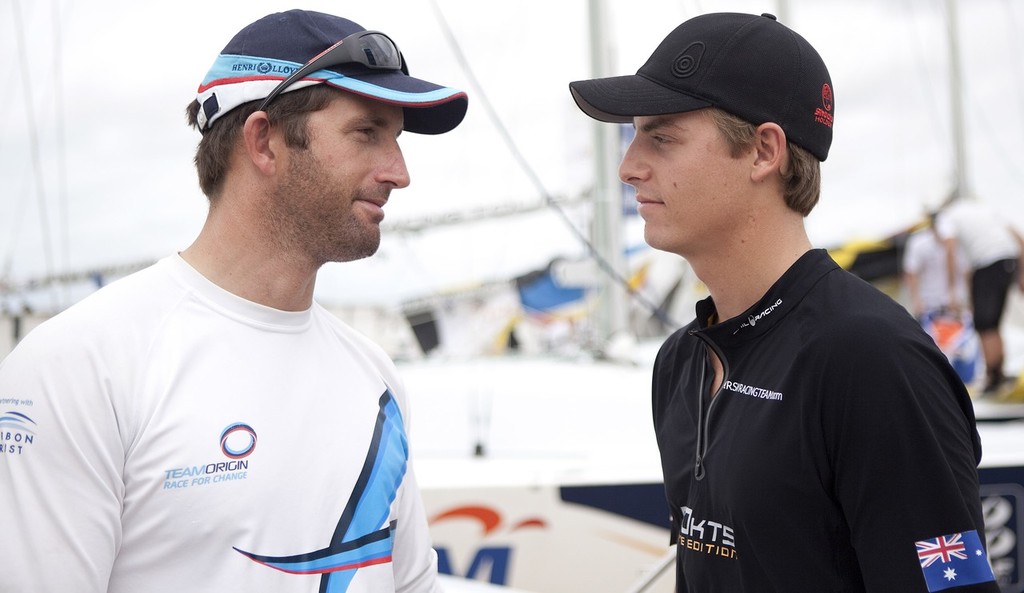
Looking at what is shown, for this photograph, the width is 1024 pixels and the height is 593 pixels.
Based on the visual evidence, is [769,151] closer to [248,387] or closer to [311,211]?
[311,211]

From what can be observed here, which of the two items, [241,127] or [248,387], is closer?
[248,387]

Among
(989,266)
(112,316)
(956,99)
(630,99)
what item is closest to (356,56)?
(630,99)

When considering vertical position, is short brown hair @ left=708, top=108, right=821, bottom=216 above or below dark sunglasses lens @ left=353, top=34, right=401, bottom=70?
below

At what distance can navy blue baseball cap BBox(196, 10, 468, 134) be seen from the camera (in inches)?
61.6

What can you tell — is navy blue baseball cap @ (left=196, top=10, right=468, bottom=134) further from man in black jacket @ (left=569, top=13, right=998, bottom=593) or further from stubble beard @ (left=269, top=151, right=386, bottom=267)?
man in black jacket @ (left=569, top=13, right=998, bottom=593)

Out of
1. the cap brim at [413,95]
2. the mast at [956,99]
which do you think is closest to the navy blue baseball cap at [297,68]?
the cap brim at [413,95]

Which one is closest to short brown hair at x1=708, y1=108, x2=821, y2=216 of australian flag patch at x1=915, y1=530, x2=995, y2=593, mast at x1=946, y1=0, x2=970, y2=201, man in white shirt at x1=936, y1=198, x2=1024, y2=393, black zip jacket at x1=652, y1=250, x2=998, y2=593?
black zip jacket at x1=652, y1=250, x2=998, y2=593

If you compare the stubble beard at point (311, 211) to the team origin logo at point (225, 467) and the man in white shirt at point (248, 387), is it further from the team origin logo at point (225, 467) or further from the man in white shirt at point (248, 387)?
the team origin logo at point (225, 467)

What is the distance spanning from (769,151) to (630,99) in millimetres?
238

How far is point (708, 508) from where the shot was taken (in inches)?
55.4

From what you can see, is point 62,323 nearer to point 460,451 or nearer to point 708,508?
point 708,508

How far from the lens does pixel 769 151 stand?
4.85 feet

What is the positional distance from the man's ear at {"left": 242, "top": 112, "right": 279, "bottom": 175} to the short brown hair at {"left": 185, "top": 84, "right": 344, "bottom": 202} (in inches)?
0.8

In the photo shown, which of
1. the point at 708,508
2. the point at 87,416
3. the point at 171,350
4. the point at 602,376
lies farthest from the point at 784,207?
the point at 602,376
